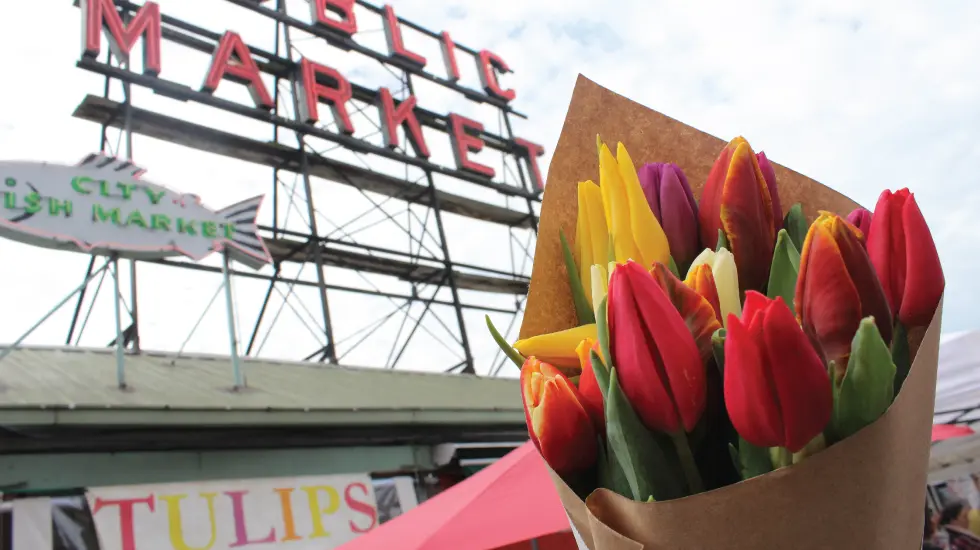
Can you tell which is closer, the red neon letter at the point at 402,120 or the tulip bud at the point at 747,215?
the tulip bud at the point at 747,215

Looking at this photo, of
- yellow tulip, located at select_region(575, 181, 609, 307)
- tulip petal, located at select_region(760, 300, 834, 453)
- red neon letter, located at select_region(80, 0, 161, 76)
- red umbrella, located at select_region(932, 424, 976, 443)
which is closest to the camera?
tulip petal, located at select_region(760, 300, 834, 453)

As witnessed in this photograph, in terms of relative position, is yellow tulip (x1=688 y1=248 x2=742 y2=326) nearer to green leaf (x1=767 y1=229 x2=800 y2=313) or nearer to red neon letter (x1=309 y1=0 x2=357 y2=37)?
green leaf (x1=767 y1=229 x2=800 y2=313)

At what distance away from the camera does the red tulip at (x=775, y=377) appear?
0.62 meters

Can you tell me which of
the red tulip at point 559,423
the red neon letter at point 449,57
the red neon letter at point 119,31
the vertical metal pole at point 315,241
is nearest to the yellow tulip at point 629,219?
the red tulip at point 559,423

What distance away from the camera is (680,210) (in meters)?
0.94

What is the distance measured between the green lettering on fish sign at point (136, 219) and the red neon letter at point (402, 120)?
749cm

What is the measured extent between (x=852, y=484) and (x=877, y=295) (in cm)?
19

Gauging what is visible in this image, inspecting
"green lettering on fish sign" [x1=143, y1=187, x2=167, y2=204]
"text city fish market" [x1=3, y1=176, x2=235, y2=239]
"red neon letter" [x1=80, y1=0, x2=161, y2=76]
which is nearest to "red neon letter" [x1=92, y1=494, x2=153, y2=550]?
"text city fish market" [x1=3, y1=176, x2=235, y2=239]

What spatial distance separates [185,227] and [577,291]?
8186 millimetres

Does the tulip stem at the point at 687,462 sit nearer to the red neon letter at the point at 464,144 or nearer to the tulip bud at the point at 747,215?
the tulip bud at the point at 747,215

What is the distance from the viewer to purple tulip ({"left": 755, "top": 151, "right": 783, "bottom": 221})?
3.04 feet

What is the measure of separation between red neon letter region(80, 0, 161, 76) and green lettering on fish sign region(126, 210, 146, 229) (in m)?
4.55

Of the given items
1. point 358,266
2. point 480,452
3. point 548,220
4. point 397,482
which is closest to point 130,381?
point 397,482

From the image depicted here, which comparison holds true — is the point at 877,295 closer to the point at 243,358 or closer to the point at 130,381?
the point at 130,381
